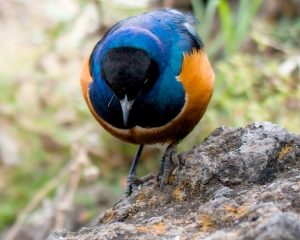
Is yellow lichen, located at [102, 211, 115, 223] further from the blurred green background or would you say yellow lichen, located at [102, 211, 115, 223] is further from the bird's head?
the blurred green background

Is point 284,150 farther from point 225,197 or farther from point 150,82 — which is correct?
point 150,82

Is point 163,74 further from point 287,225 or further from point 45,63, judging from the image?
A: point 45,63

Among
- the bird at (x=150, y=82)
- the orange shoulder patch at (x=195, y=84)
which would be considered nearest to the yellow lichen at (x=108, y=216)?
the bird at (x=150, y=82)

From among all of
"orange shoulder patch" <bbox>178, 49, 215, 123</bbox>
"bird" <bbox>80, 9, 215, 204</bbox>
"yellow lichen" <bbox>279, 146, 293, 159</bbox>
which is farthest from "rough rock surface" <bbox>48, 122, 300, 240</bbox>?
"orange shoulder patch" <bbox>178, 49, 215, 123</bbox>

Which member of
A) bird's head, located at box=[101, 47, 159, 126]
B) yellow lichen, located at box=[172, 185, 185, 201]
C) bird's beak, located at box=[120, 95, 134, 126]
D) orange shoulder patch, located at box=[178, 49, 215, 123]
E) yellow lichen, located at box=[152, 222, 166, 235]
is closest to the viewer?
yellow lichen, located at box=[152, 222, 166, 235]

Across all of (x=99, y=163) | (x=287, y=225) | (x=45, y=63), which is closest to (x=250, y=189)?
(x=287, y=225)

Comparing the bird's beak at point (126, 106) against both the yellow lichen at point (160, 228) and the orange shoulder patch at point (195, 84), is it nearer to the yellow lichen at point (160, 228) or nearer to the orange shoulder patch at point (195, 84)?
the orange shoulder patch at point (195, 84)
